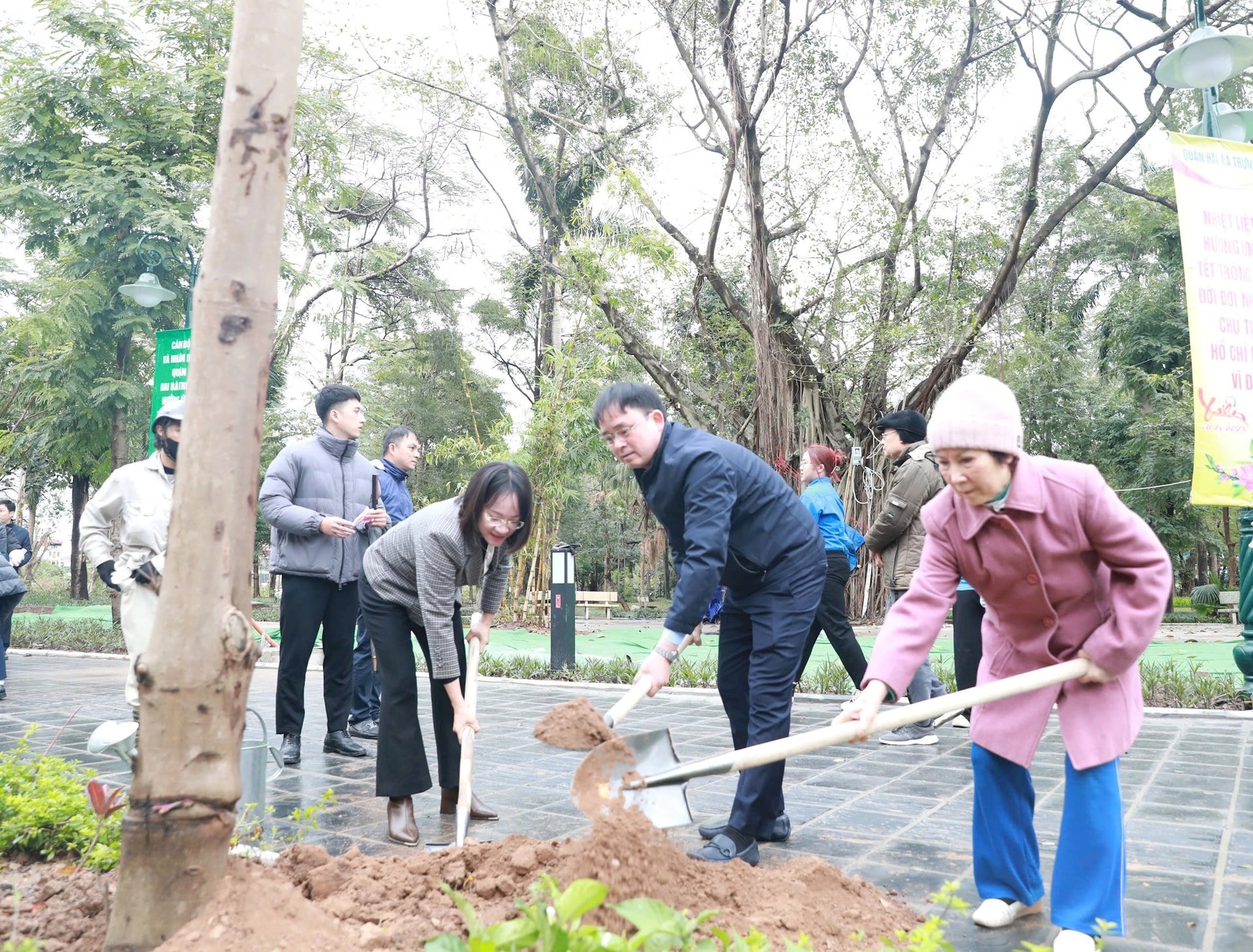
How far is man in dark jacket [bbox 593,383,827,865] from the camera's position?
333 centimetres

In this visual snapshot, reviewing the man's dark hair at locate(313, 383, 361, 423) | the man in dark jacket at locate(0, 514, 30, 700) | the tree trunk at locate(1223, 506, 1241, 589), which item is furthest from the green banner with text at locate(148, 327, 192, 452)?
the tree trunk at locate(1223, 506, 1241, 589)

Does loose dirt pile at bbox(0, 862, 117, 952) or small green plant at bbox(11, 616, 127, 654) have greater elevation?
loose dirt pile at bbox(0, 862, 117, 952)

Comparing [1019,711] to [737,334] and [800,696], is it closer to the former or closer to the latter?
[800,696]

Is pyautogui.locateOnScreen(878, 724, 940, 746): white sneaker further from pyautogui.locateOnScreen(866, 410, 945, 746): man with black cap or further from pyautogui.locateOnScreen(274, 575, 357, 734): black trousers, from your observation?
pyautogui.locateOnScreen(274, 575, 357, 734): black trousers

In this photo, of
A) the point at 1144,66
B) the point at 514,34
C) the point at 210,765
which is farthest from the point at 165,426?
the point at 1144,66

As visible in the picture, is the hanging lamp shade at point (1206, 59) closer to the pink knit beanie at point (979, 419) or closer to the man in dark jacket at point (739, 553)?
the man in dark jacket at point (739, 553)

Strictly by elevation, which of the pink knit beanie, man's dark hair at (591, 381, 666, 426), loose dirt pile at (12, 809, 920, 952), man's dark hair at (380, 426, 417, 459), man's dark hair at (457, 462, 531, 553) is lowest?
loose dirt pile at (12, 809, 920, 952)

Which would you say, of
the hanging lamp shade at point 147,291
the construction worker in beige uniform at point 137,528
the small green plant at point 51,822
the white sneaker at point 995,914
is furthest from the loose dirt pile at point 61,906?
the hanging lamp shade at point 147,291

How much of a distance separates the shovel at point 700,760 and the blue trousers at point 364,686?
147 inches

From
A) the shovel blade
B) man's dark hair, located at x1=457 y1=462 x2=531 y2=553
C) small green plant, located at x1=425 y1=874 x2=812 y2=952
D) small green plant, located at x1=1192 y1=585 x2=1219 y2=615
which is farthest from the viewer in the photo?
small green plant, located at x1=1192 y1=585 x2=1219 y2=615

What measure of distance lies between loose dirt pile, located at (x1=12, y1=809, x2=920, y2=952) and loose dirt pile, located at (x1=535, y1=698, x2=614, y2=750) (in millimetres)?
322

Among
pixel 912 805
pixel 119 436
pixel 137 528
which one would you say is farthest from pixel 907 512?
pixel 119 436

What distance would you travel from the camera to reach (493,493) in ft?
11.6

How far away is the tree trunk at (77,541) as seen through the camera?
87.7 feet
